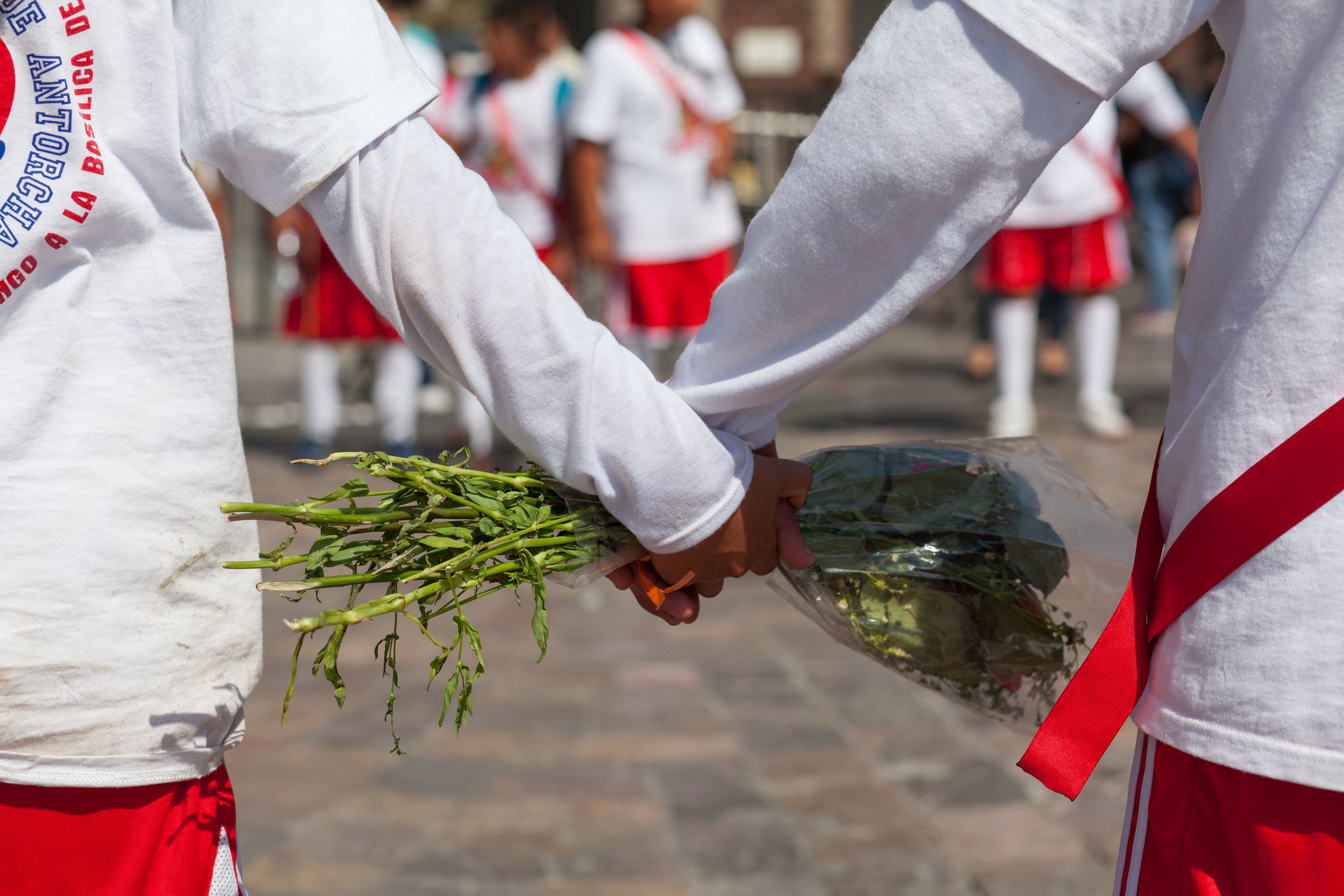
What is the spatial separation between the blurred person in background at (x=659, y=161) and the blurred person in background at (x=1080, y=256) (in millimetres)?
1421

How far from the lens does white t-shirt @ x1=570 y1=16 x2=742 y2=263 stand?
5977mm

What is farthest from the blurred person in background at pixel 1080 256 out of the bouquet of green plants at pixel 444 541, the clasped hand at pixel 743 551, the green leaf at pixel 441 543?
the green leaf at pixel 441 543

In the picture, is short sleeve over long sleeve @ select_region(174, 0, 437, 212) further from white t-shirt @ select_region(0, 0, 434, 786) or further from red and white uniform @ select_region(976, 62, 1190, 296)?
red and white uniform @ select_region(976, 62, 1190, 296)

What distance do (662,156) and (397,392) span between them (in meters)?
1.60

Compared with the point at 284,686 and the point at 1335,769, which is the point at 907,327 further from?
the point at 1335,769

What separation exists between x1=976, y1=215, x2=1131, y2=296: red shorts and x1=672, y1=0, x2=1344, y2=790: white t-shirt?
5.31 meters

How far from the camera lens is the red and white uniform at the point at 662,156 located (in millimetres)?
5984

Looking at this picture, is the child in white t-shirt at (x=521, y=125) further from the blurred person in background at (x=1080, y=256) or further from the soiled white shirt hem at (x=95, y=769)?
the soiled white shirt hem at (x=95, y=769)

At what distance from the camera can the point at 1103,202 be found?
21.0 feet

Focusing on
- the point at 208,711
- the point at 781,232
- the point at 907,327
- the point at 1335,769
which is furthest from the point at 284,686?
the point at 907,327

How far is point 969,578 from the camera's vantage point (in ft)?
5.55

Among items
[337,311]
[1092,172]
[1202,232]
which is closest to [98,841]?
[1202,232]

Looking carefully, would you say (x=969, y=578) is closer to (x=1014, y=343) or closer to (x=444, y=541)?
(x=444, y=541)

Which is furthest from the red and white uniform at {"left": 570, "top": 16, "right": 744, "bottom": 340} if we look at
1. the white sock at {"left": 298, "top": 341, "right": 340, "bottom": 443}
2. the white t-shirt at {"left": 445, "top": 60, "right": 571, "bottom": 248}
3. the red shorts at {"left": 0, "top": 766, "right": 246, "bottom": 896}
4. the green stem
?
the red shorts at {"left": 0, "top": 766, "right": 246, "bottom": 896}
